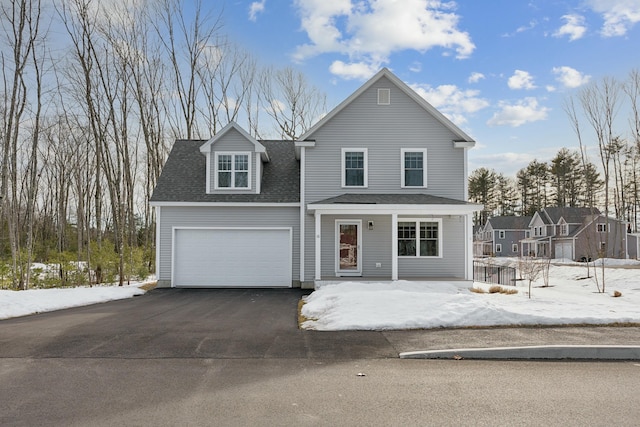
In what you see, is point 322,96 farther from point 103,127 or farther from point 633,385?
point 633,385

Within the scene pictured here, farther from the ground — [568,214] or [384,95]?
[384,95]

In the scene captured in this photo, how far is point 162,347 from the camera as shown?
6.81 meters

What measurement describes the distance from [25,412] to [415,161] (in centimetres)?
1383

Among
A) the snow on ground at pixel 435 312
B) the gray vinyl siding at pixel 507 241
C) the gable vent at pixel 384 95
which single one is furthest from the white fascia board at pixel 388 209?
the gray vinyl siding at pixel 507 241

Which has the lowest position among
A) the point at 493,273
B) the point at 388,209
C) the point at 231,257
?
the point at 493,273

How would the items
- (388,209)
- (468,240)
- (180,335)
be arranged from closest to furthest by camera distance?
(180,335), (388,209), (468,240)

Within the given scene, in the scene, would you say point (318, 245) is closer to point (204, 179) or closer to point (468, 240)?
point (468, 240)

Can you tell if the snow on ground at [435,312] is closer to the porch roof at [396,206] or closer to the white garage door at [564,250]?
the porch roof at [396,206]

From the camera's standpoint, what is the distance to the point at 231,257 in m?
15.8

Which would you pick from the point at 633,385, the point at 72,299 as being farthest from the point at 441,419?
the point at 72,299

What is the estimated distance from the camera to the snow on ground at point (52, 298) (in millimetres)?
10448

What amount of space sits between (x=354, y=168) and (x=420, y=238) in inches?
136

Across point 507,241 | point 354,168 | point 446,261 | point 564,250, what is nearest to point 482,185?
point 507,241

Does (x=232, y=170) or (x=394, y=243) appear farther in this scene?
(x=232, y=170)
